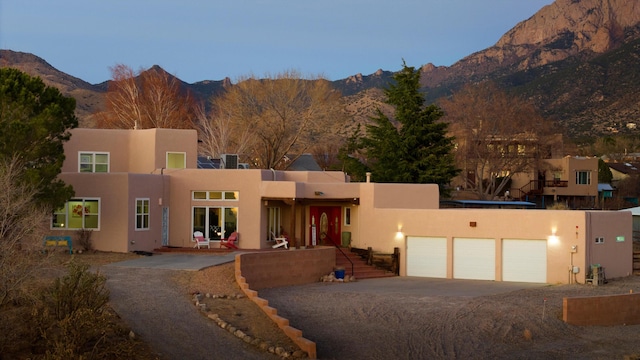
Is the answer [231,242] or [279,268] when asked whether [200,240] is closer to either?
[231,242]

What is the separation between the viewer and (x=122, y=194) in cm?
2902

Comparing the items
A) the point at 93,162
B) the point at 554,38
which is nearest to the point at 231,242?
the point at 93,162

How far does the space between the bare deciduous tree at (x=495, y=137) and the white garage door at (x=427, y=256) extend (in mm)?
25914

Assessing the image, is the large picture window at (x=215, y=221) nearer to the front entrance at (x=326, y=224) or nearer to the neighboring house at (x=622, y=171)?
the front entrance at (x=326, y=224)

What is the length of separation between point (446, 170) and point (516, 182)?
25707 mm

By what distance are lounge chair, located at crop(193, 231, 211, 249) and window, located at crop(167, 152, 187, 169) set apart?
4146 millimetres

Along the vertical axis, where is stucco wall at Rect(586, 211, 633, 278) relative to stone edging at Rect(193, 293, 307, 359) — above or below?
above

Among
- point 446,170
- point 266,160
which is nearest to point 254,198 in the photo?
point 446,170

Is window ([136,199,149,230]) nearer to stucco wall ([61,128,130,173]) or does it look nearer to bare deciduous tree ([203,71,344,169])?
stucco wall ([61,128,130,173])

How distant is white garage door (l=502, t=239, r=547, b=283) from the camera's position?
2984 cm

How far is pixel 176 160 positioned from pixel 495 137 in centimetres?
3039

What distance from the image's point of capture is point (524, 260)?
99.0 feet

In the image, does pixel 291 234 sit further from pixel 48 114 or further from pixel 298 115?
pixel 298 115

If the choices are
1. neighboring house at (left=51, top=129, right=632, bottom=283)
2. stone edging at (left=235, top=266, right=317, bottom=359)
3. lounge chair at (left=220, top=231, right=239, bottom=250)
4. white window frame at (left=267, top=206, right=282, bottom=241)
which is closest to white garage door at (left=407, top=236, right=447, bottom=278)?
neighboring house at (left=51, top=129, right=632, bottom=283)
